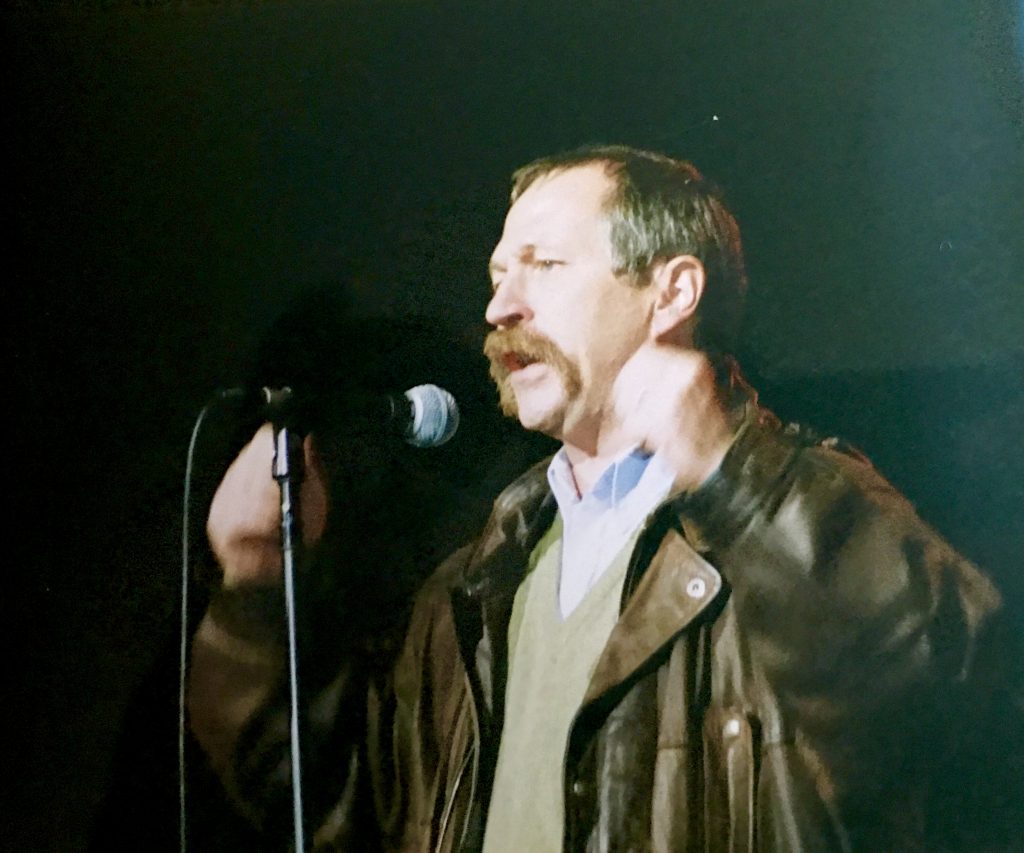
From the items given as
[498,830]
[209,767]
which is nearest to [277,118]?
[209,767]

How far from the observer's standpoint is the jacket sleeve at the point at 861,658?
3.61ft

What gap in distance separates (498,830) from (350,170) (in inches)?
36.2

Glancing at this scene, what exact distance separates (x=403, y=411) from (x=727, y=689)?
21.3 inches

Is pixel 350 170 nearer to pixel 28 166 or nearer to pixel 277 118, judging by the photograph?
pixel 277 118

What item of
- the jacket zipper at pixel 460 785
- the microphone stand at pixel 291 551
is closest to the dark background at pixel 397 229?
the microphone stand at pixel 291 551

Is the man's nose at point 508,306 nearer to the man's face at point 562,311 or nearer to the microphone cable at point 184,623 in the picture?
the man's face at point 562,311

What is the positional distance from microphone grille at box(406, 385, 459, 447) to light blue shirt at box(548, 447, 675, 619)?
0.61 ft

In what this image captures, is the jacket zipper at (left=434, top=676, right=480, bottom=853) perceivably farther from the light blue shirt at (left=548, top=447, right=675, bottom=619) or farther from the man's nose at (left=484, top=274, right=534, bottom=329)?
the man's nose at (left=484, top=274, right=534, bottom=329)

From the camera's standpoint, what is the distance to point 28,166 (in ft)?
4.71

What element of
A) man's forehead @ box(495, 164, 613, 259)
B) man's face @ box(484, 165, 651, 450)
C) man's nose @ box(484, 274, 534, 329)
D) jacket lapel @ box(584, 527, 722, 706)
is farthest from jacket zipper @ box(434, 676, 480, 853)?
man's forehead @ box(495, 164, 613, 259)

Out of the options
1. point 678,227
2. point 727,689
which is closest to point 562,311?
point 678,227

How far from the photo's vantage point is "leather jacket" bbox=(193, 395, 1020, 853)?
1.11 metres

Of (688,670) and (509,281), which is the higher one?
(509,281)

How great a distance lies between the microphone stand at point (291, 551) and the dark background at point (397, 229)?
0.14 metres
